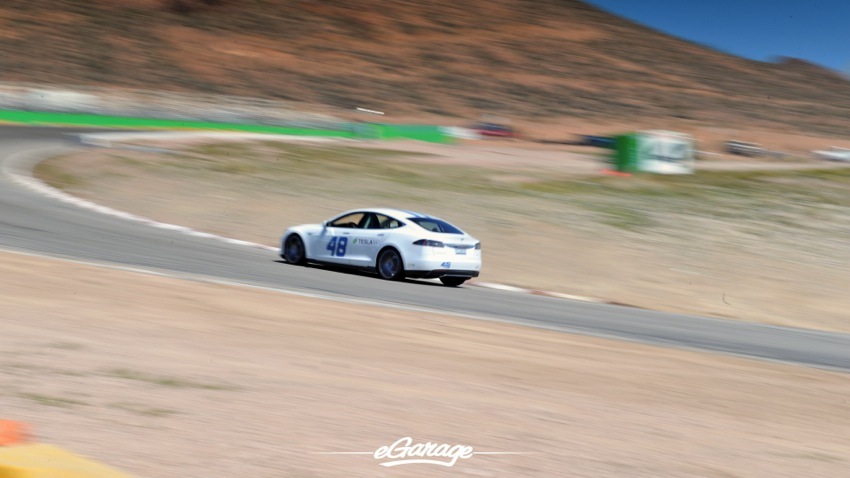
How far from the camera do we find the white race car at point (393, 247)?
14.8m

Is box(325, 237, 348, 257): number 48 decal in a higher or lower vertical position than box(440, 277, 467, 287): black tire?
higher

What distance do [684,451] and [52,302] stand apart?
584cm

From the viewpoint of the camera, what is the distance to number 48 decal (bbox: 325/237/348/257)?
15.5 meters

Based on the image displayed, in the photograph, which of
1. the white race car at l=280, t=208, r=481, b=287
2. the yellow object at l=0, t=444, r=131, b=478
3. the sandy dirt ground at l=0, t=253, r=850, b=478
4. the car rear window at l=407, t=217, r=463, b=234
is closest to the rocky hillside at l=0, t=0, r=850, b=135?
the white race car at l=280, t=208, r=481, b=287

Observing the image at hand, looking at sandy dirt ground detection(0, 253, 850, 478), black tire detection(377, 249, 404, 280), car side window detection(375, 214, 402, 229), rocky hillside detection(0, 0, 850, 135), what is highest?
rocky hillside detection(0, 0, 850, 135)

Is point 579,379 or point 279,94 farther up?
point 279,94

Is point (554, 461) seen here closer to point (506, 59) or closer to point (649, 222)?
point (649, 222)

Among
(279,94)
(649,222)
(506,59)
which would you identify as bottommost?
(649,222)

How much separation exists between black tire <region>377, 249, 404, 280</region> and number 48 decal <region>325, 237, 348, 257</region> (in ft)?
2.06

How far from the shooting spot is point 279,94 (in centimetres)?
7288

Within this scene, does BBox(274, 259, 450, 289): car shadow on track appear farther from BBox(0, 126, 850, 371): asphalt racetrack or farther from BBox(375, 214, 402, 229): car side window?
BBox(375, 214, 402, 229): car side window

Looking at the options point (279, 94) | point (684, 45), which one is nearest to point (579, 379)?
point (279, 94)

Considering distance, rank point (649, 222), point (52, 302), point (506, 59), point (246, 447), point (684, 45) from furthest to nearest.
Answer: point (684, 45) < point (506, 59) < point (649, 222) < point (52, 302) < point (246, 447)

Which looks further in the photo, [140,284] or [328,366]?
[140,284]
